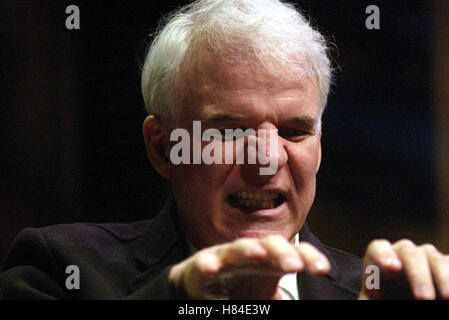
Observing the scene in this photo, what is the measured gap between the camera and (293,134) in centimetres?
104

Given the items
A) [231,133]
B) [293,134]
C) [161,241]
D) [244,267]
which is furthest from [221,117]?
[244,267]

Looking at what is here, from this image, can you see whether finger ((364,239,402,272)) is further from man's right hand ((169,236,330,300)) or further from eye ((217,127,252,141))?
eye ((217,127,252,141))

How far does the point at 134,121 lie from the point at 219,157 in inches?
8.5

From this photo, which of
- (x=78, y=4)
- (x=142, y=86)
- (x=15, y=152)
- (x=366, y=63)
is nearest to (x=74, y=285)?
(x=15, y=152)

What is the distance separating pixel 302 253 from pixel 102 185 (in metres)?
0.53

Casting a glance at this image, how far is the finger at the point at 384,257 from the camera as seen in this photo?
0.75m

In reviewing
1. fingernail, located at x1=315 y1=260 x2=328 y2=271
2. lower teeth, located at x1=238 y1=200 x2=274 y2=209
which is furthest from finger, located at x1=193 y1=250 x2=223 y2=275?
lower teeth, located at x1=238 y1=200 x2=274 y2=209

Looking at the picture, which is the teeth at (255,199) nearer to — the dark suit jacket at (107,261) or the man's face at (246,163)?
the man's face at (246,163)

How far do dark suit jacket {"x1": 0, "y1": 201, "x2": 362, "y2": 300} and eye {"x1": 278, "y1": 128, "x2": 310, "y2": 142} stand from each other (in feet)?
0.61

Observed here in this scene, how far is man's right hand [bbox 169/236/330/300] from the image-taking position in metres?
0.65

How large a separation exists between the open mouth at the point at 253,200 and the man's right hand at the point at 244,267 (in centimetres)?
23

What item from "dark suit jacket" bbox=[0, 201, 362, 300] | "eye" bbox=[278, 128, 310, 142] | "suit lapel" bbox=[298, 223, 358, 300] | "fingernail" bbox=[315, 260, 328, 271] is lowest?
"suit lapel" bbox=[298, 223, 358, 300]

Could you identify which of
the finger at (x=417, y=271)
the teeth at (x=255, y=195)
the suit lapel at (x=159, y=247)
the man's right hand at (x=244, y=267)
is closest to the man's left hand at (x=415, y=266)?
the finger at (x=417, y=271)

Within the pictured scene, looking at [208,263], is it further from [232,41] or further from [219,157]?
[232,41]
